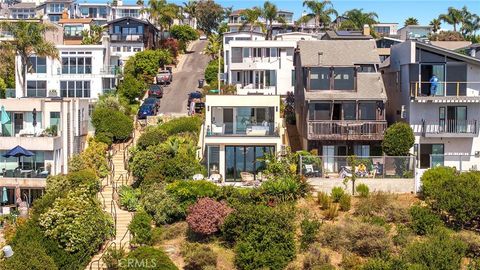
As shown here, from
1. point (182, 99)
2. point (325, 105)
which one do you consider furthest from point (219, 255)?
point (182, 99)

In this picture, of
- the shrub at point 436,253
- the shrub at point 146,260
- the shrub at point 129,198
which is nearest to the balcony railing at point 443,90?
the shrub at point 436,253

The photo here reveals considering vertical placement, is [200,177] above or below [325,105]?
below

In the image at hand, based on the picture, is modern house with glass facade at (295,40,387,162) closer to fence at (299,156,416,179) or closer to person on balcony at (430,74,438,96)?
fence at (299,156,416,179)

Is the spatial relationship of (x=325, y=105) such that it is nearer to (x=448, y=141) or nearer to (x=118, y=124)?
(x=448, y=141)

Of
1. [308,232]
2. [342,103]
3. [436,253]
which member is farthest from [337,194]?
[436,253]

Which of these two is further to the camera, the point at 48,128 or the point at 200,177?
the point at 48,128

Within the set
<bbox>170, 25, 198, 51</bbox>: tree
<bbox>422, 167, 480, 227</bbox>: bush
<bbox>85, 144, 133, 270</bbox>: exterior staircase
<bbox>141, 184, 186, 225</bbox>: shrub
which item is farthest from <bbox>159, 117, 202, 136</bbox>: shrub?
<bbox>170, 25, 198, 51</bbox>: tree

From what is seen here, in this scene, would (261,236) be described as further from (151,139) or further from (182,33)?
(182,33)
